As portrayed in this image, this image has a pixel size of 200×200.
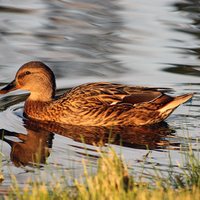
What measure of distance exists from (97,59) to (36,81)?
9.93 feet

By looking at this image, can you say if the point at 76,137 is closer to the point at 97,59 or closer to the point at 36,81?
the point at 36,81

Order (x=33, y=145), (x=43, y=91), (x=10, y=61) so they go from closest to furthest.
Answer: (x=33, y=145)
(x=43, y=91)
(x=10, y=61)

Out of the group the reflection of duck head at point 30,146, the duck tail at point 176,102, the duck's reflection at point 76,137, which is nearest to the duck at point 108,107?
the duck tail at point 176,102

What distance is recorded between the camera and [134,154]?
587 centimetres

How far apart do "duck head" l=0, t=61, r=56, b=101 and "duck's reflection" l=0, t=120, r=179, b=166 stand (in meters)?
0.70

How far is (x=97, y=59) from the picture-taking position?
1061 cm

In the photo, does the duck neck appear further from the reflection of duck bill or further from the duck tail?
the duck tail

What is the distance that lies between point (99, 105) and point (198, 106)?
6.36ft

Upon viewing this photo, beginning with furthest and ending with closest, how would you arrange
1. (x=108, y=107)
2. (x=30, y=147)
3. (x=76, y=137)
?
(x=108, y=107) < (x=76, y=137) < (x=30, y=147)

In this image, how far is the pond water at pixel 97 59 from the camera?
20.0 feet

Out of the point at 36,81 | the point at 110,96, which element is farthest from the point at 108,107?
the point at 36,81

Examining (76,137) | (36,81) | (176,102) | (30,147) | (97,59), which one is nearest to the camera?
(30,147)

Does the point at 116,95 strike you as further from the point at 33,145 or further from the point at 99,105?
the point at 33,145

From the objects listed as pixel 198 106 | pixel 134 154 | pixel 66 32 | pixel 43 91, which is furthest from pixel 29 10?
pixel 134 154
